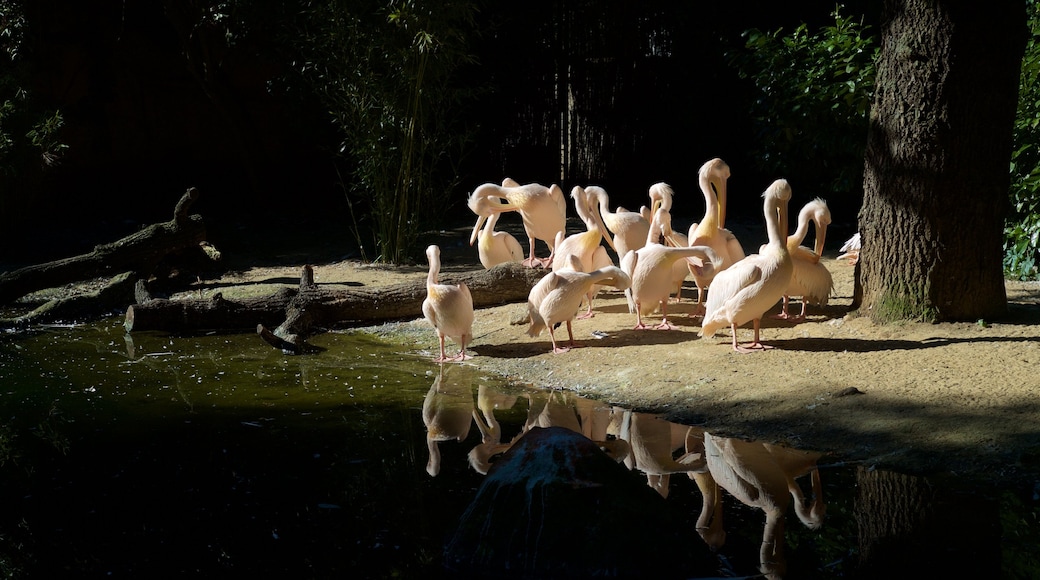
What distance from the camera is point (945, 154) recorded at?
5.59 metres

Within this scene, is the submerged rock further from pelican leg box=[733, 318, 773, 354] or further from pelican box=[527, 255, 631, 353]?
pelican box=[527, 255, 631, 353]

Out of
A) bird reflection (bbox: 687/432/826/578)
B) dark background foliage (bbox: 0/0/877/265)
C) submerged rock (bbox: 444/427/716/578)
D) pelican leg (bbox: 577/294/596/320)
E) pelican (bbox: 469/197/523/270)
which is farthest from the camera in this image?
dark background foliage (bbox: 0/0/877/265)

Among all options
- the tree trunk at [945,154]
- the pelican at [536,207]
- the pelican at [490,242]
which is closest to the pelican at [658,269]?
the tree trunk at [945,154]

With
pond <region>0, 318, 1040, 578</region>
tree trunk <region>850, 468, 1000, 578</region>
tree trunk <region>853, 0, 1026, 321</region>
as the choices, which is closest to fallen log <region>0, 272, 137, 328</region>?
pond <region>0, 318, 1040, 578</region>

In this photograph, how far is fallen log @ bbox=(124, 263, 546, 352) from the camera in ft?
23.3

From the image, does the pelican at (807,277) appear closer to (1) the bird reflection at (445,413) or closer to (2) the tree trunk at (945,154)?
(2) the tree trunk at (945,154)

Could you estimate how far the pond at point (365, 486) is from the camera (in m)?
3.29

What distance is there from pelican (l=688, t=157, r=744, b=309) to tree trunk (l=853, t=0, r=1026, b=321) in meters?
1.14

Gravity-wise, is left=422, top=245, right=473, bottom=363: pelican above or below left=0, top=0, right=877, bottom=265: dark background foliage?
below

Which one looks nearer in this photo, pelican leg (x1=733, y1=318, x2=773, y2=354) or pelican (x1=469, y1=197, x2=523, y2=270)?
pelican leg (x1=733, y1=318, x2=773, y2=354)

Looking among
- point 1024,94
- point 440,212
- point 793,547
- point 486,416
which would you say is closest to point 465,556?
point 793,547

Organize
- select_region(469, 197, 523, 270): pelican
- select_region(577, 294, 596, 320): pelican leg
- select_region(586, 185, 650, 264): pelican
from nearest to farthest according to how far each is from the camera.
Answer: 1. select_region(577, 294, 596, 320): pelican leg
2. select_region(586, 185, 650, 264): pelican
3. select_region(469, 197, 523, 270): pelican

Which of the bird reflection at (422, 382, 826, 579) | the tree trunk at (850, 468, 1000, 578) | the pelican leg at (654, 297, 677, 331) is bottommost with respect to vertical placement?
the tree trunk at (850, 468, 1000, 578)

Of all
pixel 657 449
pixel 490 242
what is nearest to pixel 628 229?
pixel 490 242
